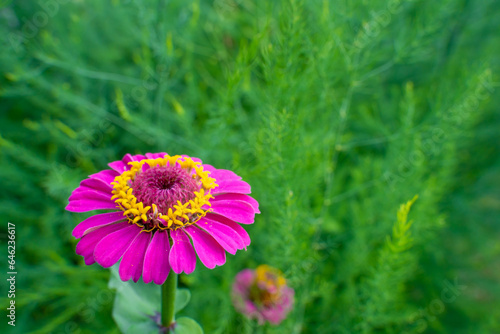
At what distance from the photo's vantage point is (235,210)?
0.45m

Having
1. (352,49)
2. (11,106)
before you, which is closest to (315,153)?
(352,49)

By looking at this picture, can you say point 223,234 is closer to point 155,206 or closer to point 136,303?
point 155,206

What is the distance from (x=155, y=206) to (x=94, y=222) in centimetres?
7

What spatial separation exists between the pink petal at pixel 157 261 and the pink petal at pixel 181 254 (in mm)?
12

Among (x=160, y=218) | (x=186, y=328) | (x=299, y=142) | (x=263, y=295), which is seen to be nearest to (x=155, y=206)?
(x=160, y=218)

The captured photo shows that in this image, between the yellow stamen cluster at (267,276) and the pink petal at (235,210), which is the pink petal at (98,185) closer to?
the pink petal at (235,210)

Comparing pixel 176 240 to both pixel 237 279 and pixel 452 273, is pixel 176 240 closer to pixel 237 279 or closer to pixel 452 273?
pixel 237 279

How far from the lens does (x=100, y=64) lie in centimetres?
118

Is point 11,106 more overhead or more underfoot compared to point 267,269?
more overhead

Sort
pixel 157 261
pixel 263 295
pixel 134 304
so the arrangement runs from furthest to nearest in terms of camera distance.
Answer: pixel 263 295 < pixel 134 304 < pixel 157 261

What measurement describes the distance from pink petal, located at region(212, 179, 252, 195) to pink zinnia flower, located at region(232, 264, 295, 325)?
31 cm

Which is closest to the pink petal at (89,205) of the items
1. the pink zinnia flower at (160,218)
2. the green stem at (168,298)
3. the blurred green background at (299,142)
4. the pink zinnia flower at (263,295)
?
the pink zinnia flower at (160,218)

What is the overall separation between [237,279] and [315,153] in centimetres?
33

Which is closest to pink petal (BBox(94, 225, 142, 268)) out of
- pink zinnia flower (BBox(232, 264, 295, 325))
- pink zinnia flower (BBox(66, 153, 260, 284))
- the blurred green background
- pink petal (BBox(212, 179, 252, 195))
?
pink zinnia flower (BBox(66, 153, 260, 284))
